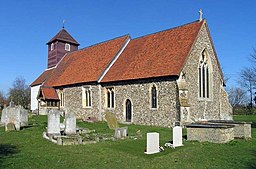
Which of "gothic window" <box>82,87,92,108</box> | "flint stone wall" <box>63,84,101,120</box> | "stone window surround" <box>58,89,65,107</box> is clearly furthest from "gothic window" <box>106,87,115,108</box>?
"stone window surround" <box>58,89,65,107</box>

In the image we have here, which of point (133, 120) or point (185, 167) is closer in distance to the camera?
point (185, 167)

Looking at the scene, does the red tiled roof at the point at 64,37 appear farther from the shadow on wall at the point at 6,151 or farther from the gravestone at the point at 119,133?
the shadow on wall at the point at 6,151

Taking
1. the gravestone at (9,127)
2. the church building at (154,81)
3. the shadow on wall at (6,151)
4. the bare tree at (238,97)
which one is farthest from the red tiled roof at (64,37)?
the bare tree at (238,97)

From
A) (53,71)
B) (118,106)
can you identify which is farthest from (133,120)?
(53,71)

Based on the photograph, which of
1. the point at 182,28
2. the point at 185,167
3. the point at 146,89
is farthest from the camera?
the point at 182,28

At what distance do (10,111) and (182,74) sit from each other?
504 inches

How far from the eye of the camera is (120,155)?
11109mm

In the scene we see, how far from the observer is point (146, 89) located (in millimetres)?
23391

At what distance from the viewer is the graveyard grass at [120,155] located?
9367 mm

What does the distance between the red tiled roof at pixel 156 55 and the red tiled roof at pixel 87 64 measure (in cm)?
134

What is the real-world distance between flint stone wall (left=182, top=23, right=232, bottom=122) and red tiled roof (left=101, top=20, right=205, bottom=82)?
2.48 feet

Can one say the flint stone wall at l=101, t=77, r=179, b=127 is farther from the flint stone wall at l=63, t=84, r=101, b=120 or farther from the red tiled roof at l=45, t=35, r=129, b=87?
the red tiled roof at l=45, t=35, r=129, b=87

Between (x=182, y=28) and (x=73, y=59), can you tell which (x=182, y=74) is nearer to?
(x=182, y=28)

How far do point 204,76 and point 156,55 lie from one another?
461cm
